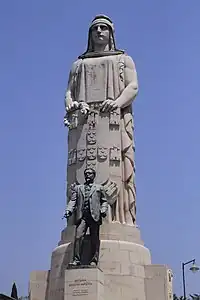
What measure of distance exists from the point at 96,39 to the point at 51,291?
30.5 feet

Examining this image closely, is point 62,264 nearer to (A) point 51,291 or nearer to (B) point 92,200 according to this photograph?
(A) point 51,291

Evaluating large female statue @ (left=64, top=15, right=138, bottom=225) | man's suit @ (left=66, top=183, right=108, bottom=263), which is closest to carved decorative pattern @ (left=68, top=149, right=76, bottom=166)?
large female statue @ (left=64, top=15, right=138, bottom=225)

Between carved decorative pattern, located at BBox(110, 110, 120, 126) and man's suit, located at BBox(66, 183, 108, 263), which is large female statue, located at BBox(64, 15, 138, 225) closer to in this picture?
carved decorative pattern, located at BBox(110, 110, 120, 126)

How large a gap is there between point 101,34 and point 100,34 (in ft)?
0.12

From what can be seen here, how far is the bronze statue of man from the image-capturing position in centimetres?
1717

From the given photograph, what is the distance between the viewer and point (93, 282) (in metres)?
16.4

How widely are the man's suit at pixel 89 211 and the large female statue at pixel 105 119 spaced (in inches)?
70.0

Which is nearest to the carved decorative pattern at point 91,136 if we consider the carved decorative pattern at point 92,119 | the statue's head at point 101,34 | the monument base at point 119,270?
the carved decorative pattern at point 92,119

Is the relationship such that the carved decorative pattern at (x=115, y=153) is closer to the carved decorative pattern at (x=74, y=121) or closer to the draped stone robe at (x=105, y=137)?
the draped stone robe at (x=105, y=137)

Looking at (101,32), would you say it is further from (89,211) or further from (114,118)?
(89,211)

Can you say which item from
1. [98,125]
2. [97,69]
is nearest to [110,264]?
[98,125]

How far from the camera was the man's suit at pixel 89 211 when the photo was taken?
56.3 ft

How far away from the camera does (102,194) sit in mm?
17625

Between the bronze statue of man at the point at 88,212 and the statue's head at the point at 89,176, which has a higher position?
the statue's head at the point at 89,176
